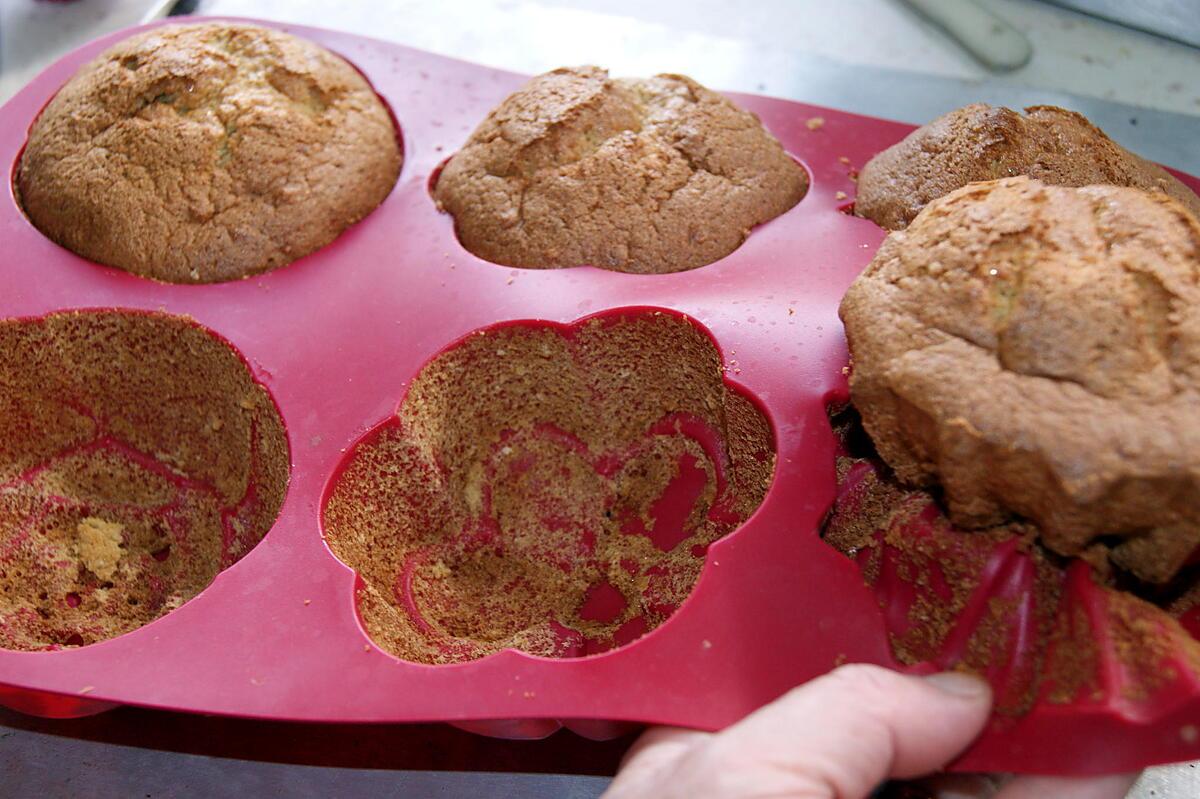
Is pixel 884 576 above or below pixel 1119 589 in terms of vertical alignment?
below

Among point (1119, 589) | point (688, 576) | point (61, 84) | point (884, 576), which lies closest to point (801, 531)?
point (884, 576)

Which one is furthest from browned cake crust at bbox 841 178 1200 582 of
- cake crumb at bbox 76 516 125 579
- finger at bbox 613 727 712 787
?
cake crumb at bbox 76 516 125 579

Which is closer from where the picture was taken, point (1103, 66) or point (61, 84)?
point (61, 84)

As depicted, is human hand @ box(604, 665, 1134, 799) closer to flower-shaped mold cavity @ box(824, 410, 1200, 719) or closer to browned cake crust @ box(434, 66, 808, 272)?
flower-shaped mold cavity @ box(824, 410, 1200, 719)

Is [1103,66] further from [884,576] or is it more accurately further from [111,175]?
[111,175]

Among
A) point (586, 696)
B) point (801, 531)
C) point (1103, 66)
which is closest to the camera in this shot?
point (586, 696)

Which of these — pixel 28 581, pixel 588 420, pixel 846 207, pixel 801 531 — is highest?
pixel 846 207

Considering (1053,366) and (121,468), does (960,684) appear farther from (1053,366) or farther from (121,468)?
(121,468)

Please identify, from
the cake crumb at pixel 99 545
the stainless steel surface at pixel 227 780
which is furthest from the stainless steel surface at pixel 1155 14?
the cake crumb at pixel 99 545

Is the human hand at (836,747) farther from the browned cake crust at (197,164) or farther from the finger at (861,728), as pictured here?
the browned cake crust at (197,164)

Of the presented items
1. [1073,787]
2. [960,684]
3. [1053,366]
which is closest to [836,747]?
[960,684]
